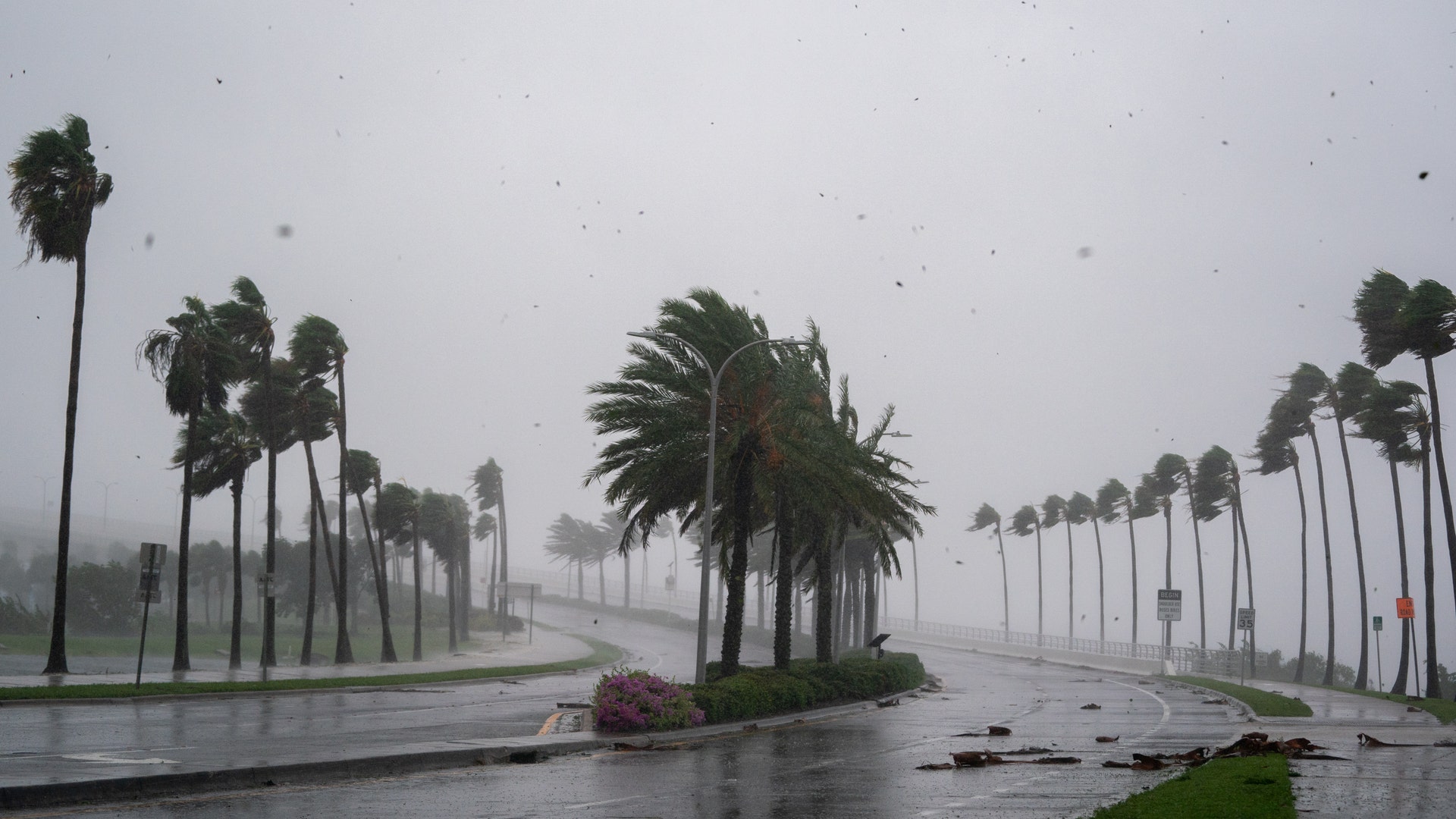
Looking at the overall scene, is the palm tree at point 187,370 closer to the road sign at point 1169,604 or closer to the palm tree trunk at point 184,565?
→ the palm tree trunk at point 184,565

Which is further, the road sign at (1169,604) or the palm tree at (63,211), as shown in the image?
the road sign at (1169,604)

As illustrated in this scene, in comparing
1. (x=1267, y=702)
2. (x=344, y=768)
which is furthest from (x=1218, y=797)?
(x=1267, y=702)

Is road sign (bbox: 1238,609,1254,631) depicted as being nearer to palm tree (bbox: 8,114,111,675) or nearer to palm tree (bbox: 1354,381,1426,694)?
palm tree (bbox: 1354,381,1426,694)

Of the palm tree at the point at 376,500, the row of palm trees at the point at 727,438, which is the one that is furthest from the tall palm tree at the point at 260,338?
the row of palm trees at the point at 727,438

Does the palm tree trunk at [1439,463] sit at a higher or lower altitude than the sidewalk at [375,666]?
higher

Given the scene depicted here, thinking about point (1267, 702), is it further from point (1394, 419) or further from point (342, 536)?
point (342, 536)

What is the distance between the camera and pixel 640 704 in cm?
2112

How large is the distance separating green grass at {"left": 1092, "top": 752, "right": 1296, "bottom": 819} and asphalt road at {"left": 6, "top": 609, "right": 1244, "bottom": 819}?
0.68 metres

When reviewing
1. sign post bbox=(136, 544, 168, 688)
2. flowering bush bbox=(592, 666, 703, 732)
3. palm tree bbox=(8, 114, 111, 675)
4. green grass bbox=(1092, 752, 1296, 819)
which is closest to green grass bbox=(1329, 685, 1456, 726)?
green grass bbox=(1092, 752, 1296, 819)

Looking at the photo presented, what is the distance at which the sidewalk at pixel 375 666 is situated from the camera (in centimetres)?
3259

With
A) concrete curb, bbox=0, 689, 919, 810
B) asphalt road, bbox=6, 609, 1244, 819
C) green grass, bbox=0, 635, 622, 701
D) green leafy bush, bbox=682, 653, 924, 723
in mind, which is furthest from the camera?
green grass, bbox=0, 635, 622, 701

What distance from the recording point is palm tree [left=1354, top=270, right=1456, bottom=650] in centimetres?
3688

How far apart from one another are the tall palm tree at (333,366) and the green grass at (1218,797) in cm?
4294

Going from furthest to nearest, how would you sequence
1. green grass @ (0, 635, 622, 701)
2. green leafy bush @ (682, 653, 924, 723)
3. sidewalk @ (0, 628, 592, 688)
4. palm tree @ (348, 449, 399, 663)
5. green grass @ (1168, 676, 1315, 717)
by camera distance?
palm tree @ (348, 449, 399, 663) → sidewalk @ (0, 628, 592, 688) → green grass @ (1168, 676, 1315, 717) → green grass @ (0, 635, 622, 701) → green leafy bush @ (682, 653, 924, 723)
